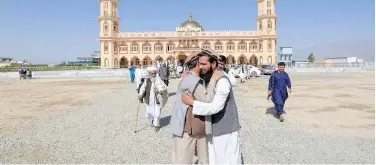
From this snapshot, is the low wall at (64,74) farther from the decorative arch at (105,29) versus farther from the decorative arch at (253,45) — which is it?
the decorative arch at (253,45)

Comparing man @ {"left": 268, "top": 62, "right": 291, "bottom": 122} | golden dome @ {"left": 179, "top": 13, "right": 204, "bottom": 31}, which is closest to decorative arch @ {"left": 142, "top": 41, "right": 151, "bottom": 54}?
golden dome @ {"left": 179, "top": 13, "right": 204, "bottom": 31}

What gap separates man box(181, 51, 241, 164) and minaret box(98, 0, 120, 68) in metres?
52.1

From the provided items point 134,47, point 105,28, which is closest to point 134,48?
point 134,47

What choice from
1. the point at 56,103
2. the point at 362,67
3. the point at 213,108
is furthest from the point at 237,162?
the point at 362,67

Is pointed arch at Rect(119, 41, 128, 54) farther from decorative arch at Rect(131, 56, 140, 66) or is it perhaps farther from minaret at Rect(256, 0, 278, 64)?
minaret at Rect(256, 0, 278, 64)

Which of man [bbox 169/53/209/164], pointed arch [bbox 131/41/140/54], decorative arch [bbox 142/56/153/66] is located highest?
pointed arch [bbox 131/41/140/54]

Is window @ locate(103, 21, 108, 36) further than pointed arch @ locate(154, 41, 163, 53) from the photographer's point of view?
No

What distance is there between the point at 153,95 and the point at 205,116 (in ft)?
11.6

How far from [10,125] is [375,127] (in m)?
7.39

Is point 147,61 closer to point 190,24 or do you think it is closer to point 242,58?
point 190,24

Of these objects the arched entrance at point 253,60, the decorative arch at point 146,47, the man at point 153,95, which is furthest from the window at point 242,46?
the man at point 153,95

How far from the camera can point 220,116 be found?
8.59 ft

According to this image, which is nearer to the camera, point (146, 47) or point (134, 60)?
point (146, 47)

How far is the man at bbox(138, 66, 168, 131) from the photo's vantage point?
595 cm
